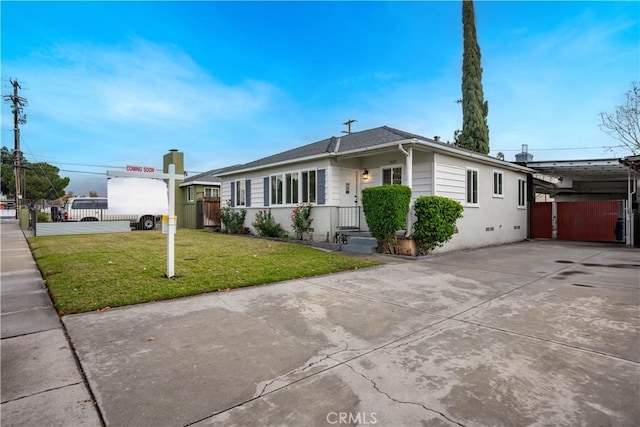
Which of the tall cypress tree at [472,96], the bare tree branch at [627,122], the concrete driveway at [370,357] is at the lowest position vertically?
the concrete driveway at [370,357]

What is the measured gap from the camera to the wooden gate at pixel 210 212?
19.7 metres

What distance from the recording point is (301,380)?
2.52m

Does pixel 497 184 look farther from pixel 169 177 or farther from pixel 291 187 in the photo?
pixel 169 177

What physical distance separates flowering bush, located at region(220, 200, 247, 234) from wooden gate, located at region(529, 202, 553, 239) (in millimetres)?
14021

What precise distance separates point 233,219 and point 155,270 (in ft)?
31.4

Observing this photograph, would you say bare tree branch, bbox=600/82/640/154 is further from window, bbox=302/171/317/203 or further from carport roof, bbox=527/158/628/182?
window, bbox=302/171/317/203

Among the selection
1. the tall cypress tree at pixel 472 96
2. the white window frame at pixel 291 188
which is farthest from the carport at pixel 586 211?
the white window frame at pixel 291 188

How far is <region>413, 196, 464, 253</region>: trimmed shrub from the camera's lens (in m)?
9.04

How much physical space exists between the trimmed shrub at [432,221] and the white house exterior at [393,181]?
0.67 meters

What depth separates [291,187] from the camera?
13156mm

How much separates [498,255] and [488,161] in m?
3.96

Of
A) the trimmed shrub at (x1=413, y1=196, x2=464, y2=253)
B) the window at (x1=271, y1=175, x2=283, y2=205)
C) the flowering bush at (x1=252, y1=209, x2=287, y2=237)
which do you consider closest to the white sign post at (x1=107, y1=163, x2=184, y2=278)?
the trimmed shrub at (x1=413, y1=196, x2=464, y2=253)

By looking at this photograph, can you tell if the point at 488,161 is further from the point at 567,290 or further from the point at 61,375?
the point at 61,375

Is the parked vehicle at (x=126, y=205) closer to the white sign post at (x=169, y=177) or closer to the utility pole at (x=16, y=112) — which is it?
the white sign post at (x=169, y=177)
